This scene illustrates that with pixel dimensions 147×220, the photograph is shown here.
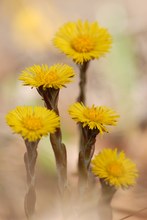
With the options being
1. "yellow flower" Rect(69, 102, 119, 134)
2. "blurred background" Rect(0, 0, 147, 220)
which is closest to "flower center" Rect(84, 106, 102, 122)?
"yellow flower" Rect(69, 102, 119, 134)

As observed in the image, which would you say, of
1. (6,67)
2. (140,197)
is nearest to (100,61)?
(6,67)

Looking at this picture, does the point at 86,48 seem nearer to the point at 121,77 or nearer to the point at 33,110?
the point at 33,110

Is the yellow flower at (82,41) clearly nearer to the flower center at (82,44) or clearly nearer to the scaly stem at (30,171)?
the flower center at (82,44)

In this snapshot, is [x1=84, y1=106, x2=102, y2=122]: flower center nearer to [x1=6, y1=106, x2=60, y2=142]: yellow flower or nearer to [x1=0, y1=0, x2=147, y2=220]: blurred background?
[x1=6, y1=106, x2=60, y2=142]: yellow flower

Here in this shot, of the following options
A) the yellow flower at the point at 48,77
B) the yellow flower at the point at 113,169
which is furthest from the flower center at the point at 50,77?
the yellow flower at the point at 113,169

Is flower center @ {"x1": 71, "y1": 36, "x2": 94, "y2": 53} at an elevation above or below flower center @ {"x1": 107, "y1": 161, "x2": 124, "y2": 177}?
above

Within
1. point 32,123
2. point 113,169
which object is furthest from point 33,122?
point 113,169

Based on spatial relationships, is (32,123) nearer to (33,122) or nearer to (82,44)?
(33,122)
